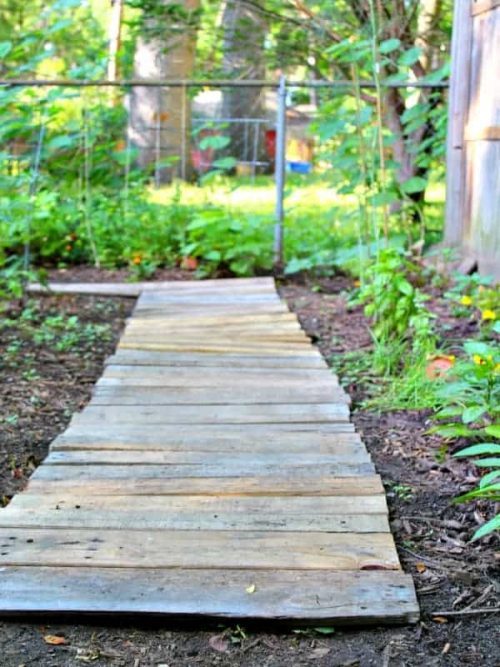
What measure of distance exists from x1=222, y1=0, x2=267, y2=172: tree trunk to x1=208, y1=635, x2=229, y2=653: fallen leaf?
20.4 ft

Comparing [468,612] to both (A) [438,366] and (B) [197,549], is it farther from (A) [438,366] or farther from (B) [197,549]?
(A) [438,366]

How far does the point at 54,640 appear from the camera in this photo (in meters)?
1.96

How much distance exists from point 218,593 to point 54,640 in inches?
15.6

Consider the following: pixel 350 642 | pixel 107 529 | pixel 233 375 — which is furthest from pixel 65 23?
pixel 350 642

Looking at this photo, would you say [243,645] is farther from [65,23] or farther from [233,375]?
[65,23]

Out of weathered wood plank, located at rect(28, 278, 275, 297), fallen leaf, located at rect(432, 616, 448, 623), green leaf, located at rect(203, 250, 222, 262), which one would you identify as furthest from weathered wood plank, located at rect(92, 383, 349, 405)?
→ green leaf, located at rect(203, 250, 222, 262)

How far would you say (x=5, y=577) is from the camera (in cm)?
216

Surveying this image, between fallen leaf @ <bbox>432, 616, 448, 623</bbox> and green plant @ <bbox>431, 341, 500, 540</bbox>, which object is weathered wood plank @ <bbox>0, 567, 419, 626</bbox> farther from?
green plant @ <bbox>431, 341, 500, 540</bbox>

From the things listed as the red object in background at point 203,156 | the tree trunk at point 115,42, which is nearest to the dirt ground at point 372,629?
the red object in background at point 203,156

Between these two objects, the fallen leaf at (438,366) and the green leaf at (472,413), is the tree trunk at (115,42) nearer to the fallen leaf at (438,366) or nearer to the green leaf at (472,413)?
the fallen leaf at (438,366)

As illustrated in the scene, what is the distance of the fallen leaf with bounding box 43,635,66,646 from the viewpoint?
1954 millimetres

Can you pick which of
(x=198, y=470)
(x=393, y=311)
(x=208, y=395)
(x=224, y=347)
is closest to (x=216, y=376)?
(x=208, y=395)

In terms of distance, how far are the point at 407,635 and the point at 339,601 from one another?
174mm

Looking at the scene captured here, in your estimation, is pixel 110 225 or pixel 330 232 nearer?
pixel 110 225
